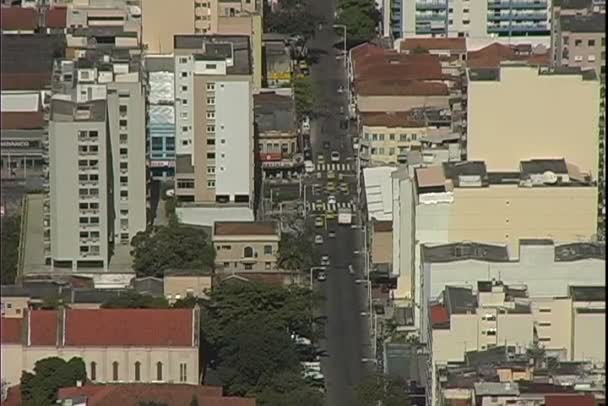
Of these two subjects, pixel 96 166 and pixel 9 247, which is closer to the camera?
pixel 9 247

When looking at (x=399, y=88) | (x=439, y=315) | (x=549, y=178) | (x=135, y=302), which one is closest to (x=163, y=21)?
(x=399, y=88)

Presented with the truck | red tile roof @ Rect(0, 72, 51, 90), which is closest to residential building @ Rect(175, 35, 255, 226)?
the truck

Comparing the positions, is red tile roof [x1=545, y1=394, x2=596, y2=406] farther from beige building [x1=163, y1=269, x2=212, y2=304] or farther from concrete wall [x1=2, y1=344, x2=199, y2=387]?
beige building [x1=163, y1=269, x2=212, y2=304]

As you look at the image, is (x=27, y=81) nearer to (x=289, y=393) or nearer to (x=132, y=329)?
(x=132, y=329)

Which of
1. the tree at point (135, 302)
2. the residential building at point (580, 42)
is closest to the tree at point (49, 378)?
the tree at point (135, 302)

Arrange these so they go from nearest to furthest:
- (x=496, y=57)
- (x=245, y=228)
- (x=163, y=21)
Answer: (x=245, y=228), (x=163, y=21), (x=496, y=57)

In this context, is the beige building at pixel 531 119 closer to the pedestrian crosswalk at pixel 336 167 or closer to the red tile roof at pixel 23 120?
the pedestrian crosswalk at pixel 336 167

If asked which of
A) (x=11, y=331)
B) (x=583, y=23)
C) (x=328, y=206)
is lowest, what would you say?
(x=11, y=331)

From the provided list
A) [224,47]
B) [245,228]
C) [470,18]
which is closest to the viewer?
[245,228]
